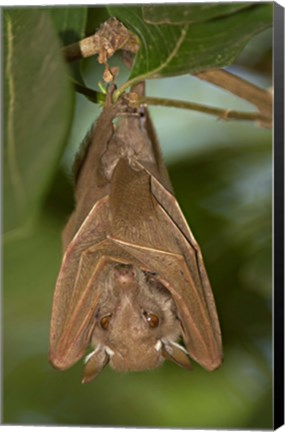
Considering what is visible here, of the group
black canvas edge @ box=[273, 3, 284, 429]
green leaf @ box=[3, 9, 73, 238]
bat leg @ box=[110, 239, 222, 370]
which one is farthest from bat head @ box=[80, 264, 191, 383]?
green leaf @ box=[3, 9, 73, 238]

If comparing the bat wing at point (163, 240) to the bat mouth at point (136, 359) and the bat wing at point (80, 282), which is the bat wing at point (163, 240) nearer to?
the bat wing at point (80, 282)

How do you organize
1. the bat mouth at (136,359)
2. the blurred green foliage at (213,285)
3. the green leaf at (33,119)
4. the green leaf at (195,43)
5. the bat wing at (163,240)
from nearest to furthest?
the green leaf at (33,119), the bat wing at (163,240), the green leaf at (195,43), the bat mouth at (136,359), the blurred green foliage at (213,285)

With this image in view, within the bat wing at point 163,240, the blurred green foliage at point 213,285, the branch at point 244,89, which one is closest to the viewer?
the bat wing at point 163,240

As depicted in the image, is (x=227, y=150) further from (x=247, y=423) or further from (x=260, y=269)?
(x=247, y=423)

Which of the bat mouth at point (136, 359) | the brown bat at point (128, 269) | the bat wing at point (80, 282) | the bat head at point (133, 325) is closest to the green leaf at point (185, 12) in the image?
the brown bat at point (128, 269)

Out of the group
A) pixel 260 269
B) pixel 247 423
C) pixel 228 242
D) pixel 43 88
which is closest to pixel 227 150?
pixel 228 242

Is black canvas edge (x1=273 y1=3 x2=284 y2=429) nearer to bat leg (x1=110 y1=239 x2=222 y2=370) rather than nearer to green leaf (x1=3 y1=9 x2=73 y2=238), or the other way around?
bat leg (x1=110 y1=239 x2=222 y2=370)
